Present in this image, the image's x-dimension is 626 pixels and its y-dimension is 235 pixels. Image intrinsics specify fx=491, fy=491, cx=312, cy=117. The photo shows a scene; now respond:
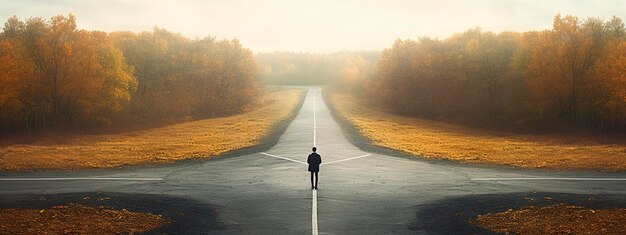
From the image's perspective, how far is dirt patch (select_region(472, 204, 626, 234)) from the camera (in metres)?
14.2

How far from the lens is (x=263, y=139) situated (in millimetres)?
37125

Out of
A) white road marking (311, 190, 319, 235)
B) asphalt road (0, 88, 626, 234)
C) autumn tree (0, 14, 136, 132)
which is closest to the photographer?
white road marking (311, 190, 319, 235)

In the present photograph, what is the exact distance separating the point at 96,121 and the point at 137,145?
23.8 m

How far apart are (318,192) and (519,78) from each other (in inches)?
1943

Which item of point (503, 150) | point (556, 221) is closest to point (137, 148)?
point (503, 150)

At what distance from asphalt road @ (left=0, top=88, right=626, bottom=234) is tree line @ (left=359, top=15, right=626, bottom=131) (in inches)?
1179

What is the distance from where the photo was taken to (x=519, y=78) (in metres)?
61.3

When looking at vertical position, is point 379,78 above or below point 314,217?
above

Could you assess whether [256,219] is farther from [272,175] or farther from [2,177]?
[2,177]

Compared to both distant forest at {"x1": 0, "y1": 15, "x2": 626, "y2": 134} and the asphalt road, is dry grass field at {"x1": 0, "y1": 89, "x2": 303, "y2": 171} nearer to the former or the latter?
the asphalt road

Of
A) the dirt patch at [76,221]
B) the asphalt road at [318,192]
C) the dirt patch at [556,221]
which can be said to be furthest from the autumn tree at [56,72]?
the dirt patch at [556,221]

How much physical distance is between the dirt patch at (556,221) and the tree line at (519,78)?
34628 mm

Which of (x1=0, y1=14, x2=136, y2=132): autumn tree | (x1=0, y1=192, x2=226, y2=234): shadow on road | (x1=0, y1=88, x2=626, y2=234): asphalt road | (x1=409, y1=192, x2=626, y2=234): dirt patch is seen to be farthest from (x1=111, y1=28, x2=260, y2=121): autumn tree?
(x1=409, y1=192, x2=626, y2=234): dirt patch

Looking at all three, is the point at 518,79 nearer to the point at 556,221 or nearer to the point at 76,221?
the point at 556,221
